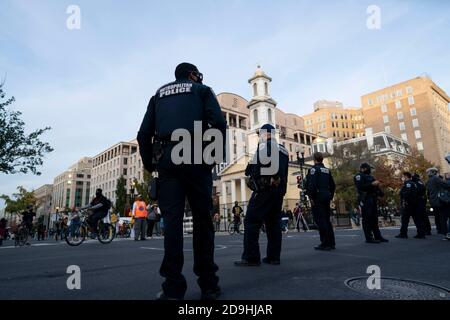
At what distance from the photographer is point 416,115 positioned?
7406 centimetres

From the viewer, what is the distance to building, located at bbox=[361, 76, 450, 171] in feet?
235

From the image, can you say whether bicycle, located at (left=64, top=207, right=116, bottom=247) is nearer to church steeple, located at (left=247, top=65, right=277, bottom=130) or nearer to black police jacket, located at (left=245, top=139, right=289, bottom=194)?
black police jacket, located at (left=245, top=139, right=289, bottom=194)

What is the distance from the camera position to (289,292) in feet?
8.85

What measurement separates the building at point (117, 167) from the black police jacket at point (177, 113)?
7823cm

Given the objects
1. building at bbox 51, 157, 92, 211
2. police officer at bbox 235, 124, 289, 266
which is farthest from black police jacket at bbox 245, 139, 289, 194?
building at bbox 51, 157, 92, 211

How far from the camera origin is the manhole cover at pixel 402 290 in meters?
2.57

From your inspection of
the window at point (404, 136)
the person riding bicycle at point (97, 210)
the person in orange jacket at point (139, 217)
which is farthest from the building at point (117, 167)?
the person riding bicycle at point (97, 210)

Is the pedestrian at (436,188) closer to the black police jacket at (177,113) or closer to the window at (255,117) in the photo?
the black police jacket at (177,113)

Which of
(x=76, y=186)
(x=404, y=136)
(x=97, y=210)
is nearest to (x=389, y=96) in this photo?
(x=404, y=136)

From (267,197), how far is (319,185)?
258cm

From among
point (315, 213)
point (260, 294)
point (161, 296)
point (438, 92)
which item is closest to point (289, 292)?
point (260, 294)

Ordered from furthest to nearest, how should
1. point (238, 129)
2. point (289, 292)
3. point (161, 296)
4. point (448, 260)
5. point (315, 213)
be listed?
point (238, 129), point (315, 213), point (448, 260), point (289, 292), point (161, 296)

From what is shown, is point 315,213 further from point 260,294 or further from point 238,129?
point 238,129
